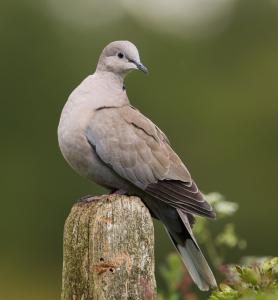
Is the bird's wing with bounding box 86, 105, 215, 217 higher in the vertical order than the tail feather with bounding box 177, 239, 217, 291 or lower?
higher

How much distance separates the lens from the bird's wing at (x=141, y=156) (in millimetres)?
6250

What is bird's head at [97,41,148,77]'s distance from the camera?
6953 millimetres

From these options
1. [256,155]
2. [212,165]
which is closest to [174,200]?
[212,165]

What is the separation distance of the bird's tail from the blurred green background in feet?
24.2

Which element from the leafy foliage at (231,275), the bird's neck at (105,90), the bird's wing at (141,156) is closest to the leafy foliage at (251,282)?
the leafy foliage at (231,275)

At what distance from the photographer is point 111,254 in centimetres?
466

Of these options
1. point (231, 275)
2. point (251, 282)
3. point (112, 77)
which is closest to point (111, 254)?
point (251, 282)

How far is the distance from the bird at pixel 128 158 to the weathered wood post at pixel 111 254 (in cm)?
131

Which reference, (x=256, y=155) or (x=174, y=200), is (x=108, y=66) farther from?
(x=256, y=155)

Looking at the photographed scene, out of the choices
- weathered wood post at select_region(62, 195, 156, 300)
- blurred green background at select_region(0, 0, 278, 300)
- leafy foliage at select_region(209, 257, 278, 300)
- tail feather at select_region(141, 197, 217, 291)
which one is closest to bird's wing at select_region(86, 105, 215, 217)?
tail feather at select_region(141, 197, 217, 291)

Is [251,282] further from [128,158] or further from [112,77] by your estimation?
[112,77]

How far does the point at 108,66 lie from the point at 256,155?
10505 mm

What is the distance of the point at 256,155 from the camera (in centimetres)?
1728

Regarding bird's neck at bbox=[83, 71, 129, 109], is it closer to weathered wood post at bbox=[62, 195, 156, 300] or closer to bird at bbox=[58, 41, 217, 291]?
bird at bbox=[58, 41, 217, 291]
